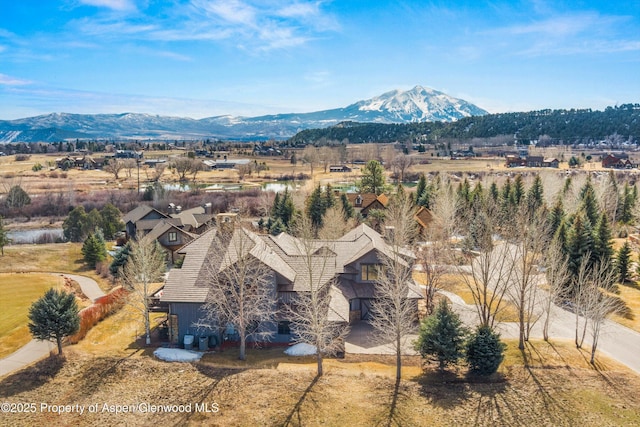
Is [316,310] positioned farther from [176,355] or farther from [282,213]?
[282,213]

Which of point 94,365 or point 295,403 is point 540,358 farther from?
point 94,365

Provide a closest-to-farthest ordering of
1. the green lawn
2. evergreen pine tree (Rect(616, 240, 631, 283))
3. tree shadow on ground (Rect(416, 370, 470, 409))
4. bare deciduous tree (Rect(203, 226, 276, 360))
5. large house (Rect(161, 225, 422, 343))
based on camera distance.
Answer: tree shadow on ground (Rect(416, 370, 470, 409))
bare deciduous tree (Rect(203, 226, 276, 360))
the green lawn
large house (Rect(161, 225, 422, 343))
evergreen pine tree (Rect(616, 240, 631, 283))

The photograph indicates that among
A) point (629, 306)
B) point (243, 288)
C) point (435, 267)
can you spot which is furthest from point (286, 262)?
point (629, 306)

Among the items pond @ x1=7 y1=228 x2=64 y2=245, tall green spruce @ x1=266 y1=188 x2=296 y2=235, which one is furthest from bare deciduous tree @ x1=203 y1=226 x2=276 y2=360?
pond @ x1=7 y1=228 x2=64 y2=245

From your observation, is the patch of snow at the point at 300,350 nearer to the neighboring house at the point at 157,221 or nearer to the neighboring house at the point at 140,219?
the neighboring house at the point at 157,221

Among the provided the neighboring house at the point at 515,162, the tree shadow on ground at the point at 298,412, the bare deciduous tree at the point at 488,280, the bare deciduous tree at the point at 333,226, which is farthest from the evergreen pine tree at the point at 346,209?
the neighboring house at the point at 515,162

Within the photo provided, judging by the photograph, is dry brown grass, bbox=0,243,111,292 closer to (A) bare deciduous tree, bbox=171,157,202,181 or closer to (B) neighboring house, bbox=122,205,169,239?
(B) neighboring house, bbox=122,205,169,239
